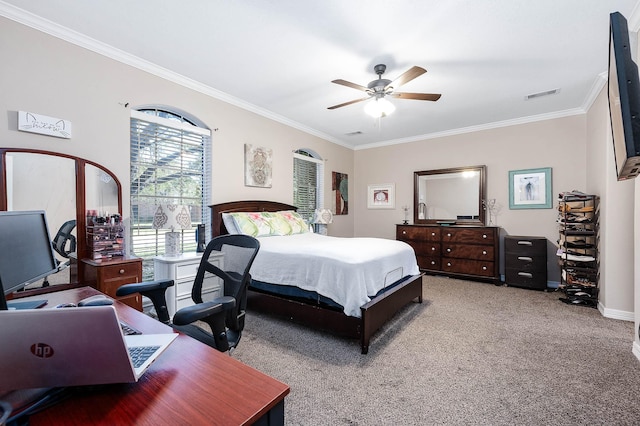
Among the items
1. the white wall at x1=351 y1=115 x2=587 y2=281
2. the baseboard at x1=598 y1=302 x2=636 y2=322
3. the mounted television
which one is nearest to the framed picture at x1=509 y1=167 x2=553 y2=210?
the white wall at x1=351 y1=115 x2=587 y2=281

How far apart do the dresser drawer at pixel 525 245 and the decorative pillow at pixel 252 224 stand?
146 inches

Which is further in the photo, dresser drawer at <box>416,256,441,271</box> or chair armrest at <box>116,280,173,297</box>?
dresser drawer at <box>416,256,441,271</box>

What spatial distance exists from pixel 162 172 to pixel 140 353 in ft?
9.98

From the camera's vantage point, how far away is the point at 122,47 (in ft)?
9.30

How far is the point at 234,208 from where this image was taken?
4043 millimetres

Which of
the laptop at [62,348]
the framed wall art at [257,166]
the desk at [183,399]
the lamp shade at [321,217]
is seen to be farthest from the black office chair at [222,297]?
the lamp shade at [321,217]

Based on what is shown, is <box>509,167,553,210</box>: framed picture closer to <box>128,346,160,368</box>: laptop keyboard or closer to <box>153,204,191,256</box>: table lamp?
<box>153,204,191,256</box>: table lamp

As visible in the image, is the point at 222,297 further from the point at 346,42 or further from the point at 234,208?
the point at 234,208

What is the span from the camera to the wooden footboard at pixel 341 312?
2.43 meters

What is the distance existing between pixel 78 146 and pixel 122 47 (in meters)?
1.07

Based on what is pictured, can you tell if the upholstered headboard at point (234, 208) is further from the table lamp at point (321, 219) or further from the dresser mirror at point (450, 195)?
the dresser mirror at point (450, 195)

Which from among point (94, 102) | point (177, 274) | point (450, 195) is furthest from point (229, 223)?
point (450, 195)

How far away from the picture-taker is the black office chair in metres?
1.39

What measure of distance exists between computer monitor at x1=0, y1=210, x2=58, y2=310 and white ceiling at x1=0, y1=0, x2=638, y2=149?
191 centimetres
